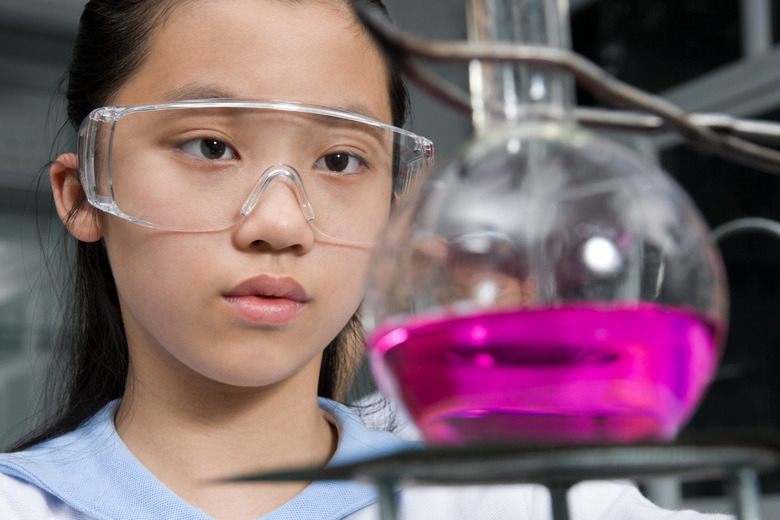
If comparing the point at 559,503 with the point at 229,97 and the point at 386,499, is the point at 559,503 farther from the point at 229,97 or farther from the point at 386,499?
the point at 229,97

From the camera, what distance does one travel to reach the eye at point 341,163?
2.97ft

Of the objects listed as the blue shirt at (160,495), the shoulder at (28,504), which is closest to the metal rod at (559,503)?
the blue shirt at (160,495)

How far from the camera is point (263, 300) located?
0.83m

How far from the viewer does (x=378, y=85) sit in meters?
1.02

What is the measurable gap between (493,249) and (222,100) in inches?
22.9

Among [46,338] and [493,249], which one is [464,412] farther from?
[46,338]

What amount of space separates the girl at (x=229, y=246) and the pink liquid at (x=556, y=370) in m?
0.45

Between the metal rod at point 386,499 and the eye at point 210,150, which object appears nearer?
the metal rod at point 386,499

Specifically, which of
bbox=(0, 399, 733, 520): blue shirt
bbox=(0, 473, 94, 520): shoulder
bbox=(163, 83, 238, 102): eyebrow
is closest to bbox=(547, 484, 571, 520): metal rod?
bbox=(0, 399, 733, 520): blue shirt

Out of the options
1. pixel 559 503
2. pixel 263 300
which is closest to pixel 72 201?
pixel 263 300

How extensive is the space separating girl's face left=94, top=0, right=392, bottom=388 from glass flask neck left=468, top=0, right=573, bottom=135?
45 cm

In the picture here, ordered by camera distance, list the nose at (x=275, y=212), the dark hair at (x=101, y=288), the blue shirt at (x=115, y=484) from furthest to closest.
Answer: the dark hair at (x=101, y=288), the blue shirt at (x=115, y=484), the nose at (x=275, y=212)

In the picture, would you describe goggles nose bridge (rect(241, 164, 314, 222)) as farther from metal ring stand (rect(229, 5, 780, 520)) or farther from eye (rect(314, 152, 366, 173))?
metal ring stand (rect(229, 5, 780, 520))

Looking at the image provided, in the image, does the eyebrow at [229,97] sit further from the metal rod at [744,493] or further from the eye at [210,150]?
the metal rod at [744,493]
